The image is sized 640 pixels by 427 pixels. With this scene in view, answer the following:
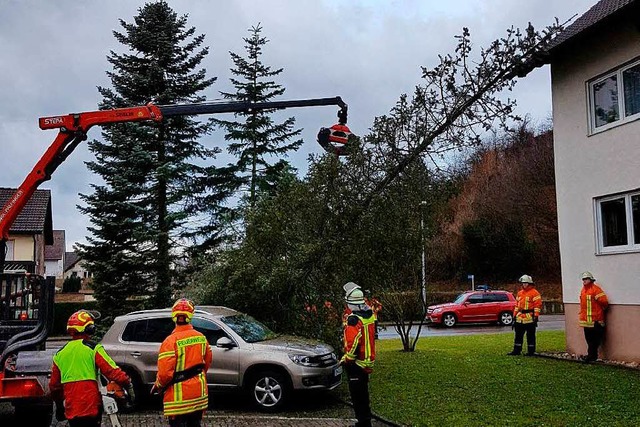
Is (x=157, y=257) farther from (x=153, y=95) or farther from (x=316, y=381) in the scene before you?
(x=316, y=381)

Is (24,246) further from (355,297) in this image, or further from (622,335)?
(355,297)

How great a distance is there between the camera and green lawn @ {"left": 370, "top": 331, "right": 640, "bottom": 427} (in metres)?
8.88

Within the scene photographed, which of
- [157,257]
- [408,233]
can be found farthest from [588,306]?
[157,257]

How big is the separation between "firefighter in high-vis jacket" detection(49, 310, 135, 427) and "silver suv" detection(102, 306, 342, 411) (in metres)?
4.13

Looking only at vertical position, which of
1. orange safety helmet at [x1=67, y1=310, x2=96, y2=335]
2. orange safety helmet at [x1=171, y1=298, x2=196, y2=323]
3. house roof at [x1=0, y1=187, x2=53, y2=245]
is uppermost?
house roof at [x1=0, y1=187, x2=53, y2=245]

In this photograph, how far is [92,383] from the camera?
20.8 feet

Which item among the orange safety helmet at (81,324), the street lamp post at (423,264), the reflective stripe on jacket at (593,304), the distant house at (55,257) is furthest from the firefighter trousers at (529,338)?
the distant house at (55,257)

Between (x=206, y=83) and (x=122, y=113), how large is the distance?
16096 millimetres

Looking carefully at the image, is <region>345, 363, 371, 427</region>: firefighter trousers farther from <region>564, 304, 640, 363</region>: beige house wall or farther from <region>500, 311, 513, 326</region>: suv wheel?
<region>500, 311, 513, 326</region>: suv wheel

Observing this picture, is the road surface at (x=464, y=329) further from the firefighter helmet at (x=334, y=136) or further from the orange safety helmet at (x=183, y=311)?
the orange safety helmet at (x=183, y=311)

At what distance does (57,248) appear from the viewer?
78.6 metres

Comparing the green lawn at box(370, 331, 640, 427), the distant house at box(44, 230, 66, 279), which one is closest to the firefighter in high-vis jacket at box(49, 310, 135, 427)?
the green lawn at box(370, 331, 640, 427)

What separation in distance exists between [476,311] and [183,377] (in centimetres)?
2701

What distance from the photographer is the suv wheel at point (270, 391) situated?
1030 centimetres
